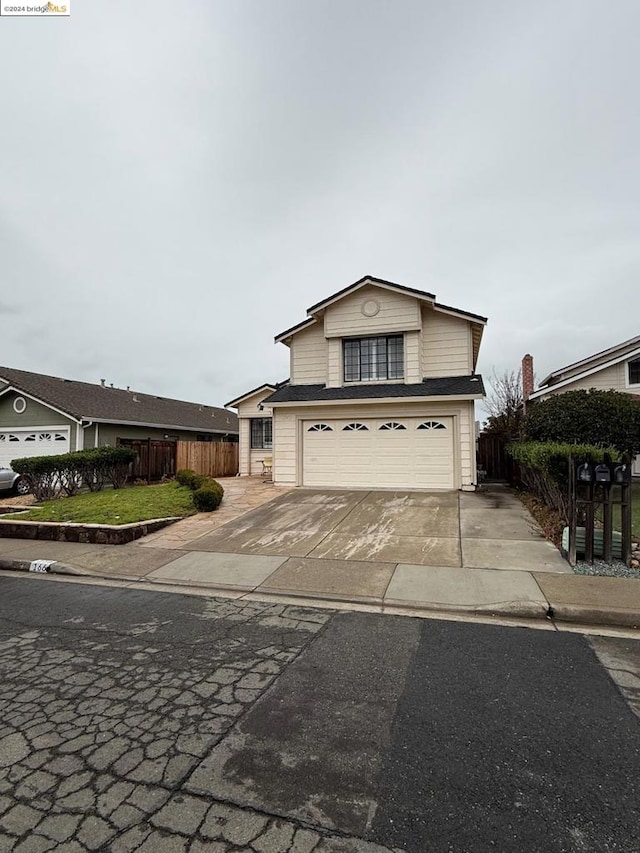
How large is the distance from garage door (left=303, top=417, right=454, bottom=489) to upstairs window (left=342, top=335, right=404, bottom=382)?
199 cm

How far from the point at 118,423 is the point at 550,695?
Answer: 65.1 feet

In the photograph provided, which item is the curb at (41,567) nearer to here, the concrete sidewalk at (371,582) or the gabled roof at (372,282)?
the concrete sidewalk at (371,582)

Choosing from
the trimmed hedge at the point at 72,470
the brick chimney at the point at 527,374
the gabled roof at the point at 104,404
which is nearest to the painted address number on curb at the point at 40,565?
the trimmed hedge at the point at 72,470

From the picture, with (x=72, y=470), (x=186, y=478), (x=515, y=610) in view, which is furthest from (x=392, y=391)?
(x=72, y=470)

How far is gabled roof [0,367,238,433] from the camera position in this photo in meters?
19.0

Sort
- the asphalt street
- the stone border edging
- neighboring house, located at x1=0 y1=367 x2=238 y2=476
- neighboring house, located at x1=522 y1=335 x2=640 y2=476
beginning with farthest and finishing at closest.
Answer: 1. neighboring house, located at x1=0 y1=367 x2=238 y2=476
2. neighboring house, located at x1=522 y1=335 x2=640 y2=476
3. the stone border edging
4. the asphalt street

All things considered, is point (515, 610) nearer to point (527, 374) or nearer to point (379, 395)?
point (379, 395)

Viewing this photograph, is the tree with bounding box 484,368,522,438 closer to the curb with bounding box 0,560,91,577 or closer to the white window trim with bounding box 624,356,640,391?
the white window trim with bounding box 624,356,640,391

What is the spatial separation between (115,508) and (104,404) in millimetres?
11982

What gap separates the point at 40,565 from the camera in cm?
730

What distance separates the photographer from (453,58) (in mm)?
9414

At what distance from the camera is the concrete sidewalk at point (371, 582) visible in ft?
16.4

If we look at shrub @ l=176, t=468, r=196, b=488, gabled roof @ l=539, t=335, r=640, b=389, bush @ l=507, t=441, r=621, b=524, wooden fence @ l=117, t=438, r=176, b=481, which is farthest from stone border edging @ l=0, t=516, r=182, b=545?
gabled roof @ l=539, t=335, r=640, b=389

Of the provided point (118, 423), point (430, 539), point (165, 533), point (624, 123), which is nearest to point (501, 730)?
point (430, 539)
